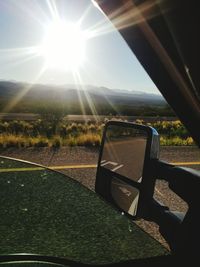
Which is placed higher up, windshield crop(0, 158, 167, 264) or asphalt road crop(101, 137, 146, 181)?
asphalt road crop(101, 137, 146, 181)

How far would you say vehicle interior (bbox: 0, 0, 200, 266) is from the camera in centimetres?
101

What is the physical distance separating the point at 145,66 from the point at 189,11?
0.18 m

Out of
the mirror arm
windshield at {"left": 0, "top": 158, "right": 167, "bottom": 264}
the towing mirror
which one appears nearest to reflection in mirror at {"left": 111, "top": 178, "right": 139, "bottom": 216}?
the towing mirror

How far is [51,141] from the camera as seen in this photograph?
1273 cm

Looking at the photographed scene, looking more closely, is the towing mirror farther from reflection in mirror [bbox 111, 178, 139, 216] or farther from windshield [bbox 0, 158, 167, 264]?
windshield [bbox 0, 158, 167, 264]

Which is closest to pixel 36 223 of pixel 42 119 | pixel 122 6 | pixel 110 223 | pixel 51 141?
pixel 110 223

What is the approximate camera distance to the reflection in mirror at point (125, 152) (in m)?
1.51

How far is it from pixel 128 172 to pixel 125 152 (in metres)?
0.36

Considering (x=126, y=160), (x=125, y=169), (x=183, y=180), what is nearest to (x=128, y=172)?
(x=125, y=169)

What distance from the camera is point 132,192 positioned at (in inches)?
59.2

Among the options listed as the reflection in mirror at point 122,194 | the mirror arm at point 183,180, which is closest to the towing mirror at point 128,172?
the reflection in mirror at point 122,194

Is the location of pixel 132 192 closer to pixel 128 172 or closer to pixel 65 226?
pixel 128 172

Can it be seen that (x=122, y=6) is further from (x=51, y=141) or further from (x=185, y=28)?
(x=51, y=141)

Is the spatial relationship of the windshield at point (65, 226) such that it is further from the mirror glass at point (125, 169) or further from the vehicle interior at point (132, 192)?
the mirror glass at point (125, 169)
